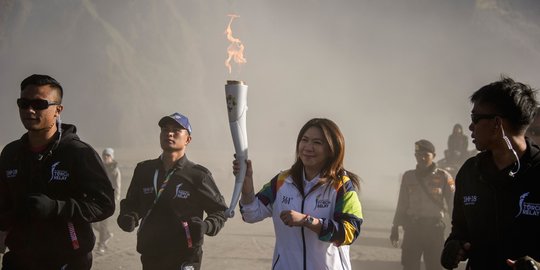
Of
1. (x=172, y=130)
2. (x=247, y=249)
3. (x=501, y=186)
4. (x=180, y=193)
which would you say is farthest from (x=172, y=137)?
(x=247, y=249)

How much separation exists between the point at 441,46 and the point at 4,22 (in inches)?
1733

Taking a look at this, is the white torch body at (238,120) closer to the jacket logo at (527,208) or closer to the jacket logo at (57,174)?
the jacket logo at (57,174)

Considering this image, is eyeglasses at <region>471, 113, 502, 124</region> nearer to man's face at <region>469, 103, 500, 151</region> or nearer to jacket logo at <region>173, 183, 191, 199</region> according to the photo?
man's face at <region>469, 103, 500, 151</region>

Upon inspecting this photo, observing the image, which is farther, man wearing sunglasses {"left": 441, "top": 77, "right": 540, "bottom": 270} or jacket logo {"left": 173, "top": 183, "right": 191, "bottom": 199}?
jacket logo {"left": 173, "top": 183, "right": 191, "bottom": 199}

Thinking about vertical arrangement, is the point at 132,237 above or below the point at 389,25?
below

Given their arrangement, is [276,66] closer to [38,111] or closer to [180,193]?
[180,193]

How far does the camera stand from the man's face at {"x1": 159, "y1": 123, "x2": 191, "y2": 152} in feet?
14.7

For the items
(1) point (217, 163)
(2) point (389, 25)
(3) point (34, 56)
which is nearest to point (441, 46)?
(2) point (389, 25)

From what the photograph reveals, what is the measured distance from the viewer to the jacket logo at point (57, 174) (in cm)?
325

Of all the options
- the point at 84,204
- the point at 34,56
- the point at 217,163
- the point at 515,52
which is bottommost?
the point at 217,163

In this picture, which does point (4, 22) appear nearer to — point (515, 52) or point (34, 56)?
point (34, 56)

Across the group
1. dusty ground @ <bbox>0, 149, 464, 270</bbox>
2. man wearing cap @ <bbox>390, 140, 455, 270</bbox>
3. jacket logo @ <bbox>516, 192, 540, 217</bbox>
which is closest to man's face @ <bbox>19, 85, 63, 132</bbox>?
jacket logo @ <bbox>516, 192, 540, 217</bbox>

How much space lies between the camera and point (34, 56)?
4078cm

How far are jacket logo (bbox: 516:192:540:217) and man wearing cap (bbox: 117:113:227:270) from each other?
253cm
